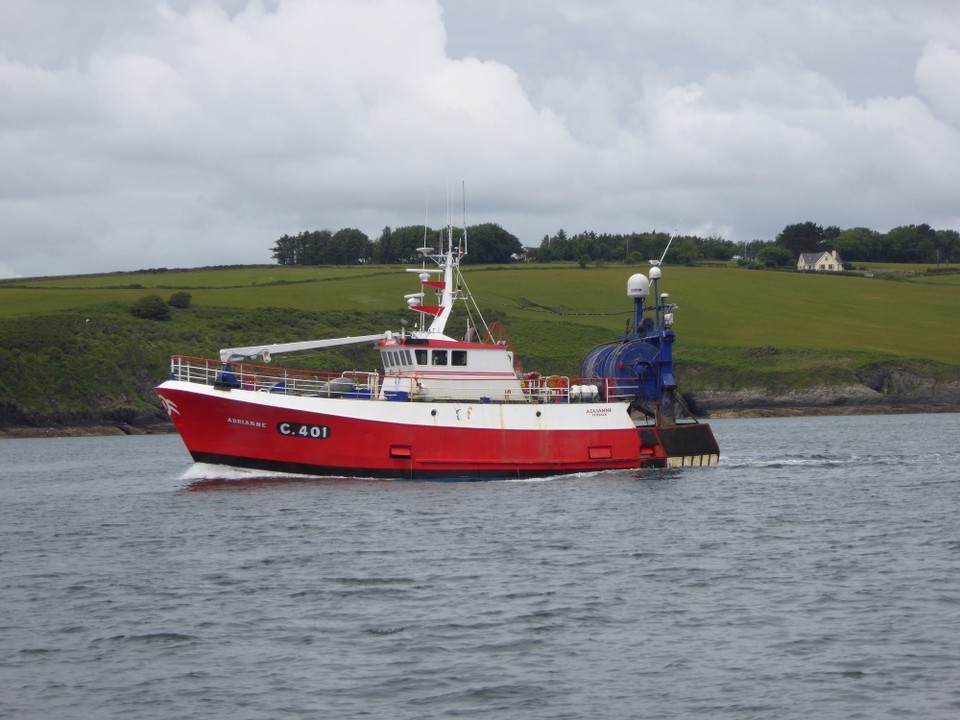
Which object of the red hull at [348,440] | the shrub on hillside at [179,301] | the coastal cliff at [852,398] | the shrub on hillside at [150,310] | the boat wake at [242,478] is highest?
the shrub on hillside at [179,301]

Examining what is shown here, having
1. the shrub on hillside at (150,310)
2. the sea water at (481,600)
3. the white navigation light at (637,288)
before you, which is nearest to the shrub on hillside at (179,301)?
the shrub on hillside at (150,310)

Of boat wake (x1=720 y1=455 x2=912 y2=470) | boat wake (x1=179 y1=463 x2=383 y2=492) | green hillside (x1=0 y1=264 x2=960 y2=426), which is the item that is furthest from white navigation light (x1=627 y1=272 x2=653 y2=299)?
green hillside (x1=0 y1=264 x2=960 y2=426)

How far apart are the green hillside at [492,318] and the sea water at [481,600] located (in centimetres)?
4316

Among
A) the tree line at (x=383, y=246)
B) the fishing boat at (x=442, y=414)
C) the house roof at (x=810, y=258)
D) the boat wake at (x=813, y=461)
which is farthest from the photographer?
the house roof at (x=810, y=258)

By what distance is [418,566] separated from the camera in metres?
22.6

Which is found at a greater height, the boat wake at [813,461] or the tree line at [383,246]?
the tree line at [383,246]

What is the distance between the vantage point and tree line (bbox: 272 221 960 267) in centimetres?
14262

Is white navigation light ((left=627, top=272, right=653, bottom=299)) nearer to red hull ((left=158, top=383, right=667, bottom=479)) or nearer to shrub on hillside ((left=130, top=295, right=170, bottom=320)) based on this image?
red hull ((left=158, top=383, right=667, bottom=479))

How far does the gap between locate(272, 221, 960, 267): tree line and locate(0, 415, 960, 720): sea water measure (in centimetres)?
10225

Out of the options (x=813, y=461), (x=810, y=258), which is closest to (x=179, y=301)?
(x=813, y=461)

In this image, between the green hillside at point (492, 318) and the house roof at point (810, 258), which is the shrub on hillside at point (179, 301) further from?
the house roof at point (810, 258)

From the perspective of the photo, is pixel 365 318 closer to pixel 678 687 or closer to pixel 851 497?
pixel 851 497

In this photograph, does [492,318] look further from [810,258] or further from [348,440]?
[810,258]

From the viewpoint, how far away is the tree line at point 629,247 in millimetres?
142625
